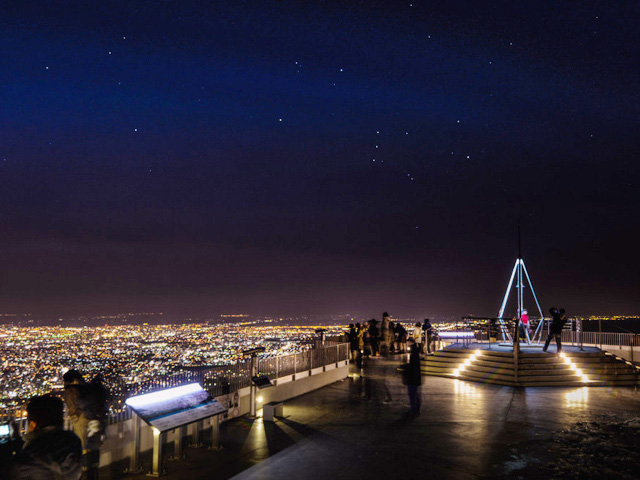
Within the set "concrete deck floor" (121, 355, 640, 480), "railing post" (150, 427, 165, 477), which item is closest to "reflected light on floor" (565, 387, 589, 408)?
"concrete deck floor" (121, 355, 640, 480)

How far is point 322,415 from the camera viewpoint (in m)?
13.3

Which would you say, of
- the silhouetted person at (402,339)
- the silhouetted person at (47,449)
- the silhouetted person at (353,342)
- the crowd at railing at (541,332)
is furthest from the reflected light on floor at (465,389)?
the silhouetted person at (47,449)

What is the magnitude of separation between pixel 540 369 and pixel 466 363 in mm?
2935

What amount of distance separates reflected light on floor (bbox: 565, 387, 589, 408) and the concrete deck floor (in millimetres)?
31

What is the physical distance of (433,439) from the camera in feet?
35.9

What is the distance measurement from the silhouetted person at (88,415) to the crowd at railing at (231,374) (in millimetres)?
630

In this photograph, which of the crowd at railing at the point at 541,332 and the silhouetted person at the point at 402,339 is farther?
the silhouetted person at the point at 402,339

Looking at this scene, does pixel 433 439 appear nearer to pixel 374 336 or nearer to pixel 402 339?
pixel 374 336

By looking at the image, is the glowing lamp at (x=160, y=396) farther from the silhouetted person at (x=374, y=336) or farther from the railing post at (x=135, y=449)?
the silhouetted person at (x=374, y=336)

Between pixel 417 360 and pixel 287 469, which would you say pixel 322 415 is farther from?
pixel 287 469

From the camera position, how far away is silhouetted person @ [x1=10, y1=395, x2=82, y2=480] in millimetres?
3861

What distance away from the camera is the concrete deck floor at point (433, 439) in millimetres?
8828

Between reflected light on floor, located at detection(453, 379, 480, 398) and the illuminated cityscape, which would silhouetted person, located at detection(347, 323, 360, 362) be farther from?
reflected light on floor, located at detection(453, 379, 480, 398)

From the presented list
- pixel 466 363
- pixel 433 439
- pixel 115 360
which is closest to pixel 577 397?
pixel 466 363
